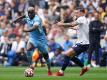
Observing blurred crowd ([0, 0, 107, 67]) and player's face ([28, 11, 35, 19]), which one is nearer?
player's face ([28, 11, 35, 19])

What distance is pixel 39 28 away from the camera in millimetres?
21297

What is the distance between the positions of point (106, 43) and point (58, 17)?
4.28 m

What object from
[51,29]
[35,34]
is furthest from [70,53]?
[51,29]

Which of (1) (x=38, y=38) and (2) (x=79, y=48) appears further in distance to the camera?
(1) (x=38, y=38)

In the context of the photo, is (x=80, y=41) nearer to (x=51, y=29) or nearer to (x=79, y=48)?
(x=79, y=48)

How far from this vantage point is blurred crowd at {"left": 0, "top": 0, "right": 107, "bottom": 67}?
3075 centimetres

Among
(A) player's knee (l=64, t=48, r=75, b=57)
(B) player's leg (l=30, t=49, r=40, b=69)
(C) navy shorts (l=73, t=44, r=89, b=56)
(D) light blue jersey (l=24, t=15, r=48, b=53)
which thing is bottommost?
(B) player's leg (l=30, t=49, r=40, b=69)

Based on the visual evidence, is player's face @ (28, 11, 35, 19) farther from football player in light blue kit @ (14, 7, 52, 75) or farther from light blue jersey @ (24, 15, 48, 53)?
light blue jersey @ (24, 15, 48, 53)

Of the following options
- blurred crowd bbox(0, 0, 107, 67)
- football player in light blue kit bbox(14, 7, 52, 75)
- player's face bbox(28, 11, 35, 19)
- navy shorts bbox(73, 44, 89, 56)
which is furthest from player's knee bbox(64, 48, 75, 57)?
blurred crowd bbox(0, 0, 107, 67)

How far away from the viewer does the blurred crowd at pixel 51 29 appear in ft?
101

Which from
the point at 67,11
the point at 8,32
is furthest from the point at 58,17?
the point at 8,32

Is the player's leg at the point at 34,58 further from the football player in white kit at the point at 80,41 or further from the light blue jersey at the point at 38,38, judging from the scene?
the football player in white kit at the point at 80,41

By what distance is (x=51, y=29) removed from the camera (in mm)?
32562

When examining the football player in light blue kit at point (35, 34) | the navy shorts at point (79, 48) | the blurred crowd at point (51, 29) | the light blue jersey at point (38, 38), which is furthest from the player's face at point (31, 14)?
the blurred crowd at point (51, 29)
